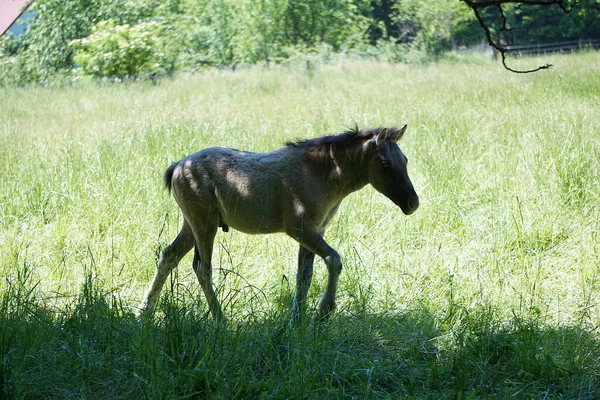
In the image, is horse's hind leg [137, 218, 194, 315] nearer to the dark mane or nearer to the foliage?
the dark mane

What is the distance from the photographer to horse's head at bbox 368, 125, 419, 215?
516 cm

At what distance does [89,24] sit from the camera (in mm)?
29344

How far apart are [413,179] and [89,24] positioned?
24.7 metres

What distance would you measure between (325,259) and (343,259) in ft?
3.81

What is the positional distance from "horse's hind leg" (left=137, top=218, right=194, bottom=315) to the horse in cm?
27

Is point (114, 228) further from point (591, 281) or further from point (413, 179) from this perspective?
point (591, 281)

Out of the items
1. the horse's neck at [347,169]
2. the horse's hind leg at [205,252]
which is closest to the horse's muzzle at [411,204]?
the horse's neck at [347,169]

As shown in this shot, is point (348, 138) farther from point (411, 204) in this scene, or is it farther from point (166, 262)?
point (166, 262)

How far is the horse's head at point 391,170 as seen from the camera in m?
5.16

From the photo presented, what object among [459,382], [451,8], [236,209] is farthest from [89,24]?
[459,382]

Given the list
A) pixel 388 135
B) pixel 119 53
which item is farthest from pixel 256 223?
pixel 119 53

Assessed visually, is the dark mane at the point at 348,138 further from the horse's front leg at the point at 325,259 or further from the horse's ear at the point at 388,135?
the horse's front leg at the point at 325,259

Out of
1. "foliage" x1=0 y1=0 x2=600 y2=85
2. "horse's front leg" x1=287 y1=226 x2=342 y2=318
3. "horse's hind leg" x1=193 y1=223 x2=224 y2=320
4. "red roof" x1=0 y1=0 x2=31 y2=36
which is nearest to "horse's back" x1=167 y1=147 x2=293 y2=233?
"horse's hind leg" x1=193 y1=223 x2=224 y2=320

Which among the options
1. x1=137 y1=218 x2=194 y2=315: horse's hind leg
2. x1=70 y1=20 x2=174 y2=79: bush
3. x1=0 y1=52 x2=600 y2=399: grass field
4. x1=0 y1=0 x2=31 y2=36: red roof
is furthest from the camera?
x1=70 y1=20 x2=174 y2=79: bush
